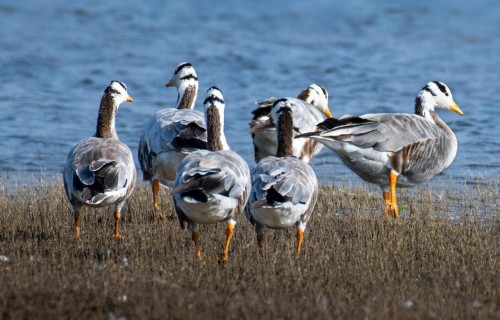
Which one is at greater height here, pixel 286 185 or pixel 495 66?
pixel 495 66

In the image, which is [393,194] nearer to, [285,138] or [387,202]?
[387,202]

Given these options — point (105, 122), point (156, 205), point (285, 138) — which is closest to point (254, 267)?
point (285, 138)

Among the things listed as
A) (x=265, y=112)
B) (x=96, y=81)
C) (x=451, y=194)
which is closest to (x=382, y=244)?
(x=265, y=112)

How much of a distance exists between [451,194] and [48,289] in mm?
8251

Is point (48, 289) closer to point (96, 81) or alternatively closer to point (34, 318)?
point (34, 318)

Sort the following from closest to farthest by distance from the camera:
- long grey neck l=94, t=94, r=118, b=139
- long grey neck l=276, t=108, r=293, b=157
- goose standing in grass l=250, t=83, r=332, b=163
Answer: long grey neck l=276, t=108, r=293, b=157 → long grey neck l=94, t=94, r=118, b=139 → goose standing in grass l=250, t=83, r=332, b=163

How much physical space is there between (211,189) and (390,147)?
4.20m

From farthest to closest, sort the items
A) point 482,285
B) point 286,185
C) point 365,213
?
point 365,213
point 286,185
point 482,285

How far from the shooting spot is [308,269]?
9508 millimetres

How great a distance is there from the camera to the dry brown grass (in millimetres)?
7840

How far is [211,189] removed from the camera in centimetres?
948

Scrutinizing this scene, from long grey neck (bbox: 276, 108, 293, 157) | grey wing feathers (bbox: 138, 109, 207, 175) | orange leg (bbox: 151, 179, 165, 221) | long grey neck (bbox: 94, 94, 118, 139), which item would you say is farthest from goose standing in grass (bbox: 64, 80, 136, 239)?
long grey neck (bbox: 276, 108, 293, 157)

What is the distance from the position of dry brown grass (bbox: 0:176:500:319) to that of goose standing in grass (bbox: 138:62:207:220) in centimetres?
61

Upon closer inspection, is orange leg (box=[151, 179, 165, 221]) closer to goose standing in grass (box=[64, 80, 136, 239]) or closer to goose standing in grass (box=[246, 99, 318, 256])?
goose standing in grass (box=[64, 80, 136, 239])
